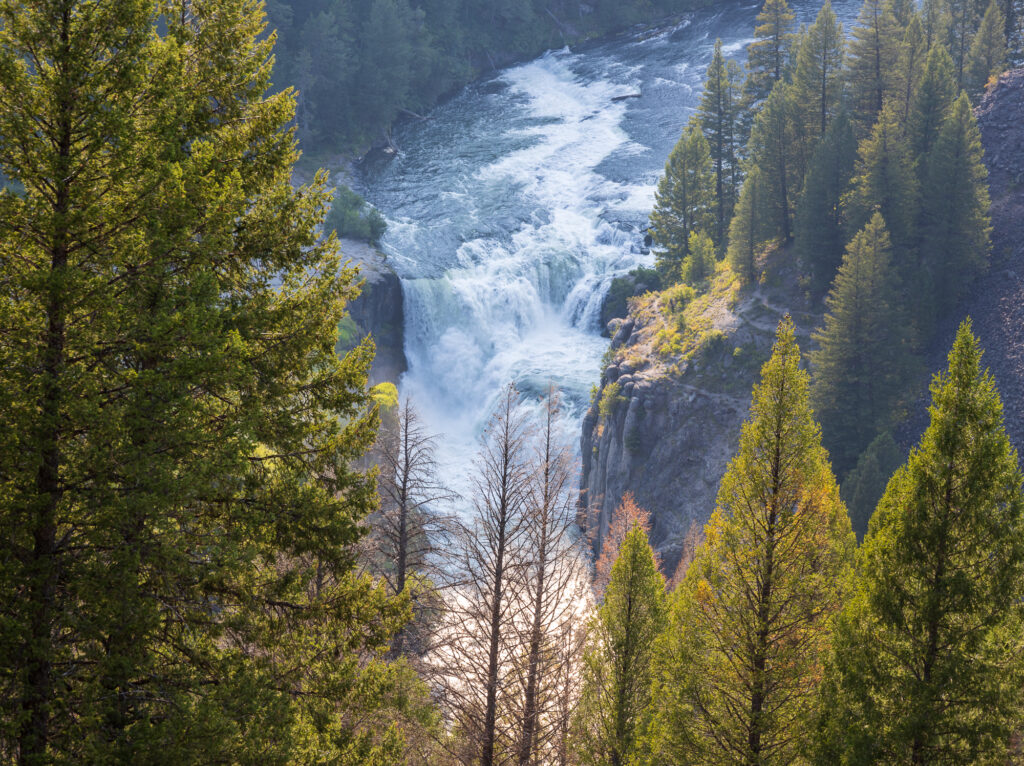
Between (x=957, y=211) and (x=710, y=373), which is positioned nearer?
(x=957, y=211)

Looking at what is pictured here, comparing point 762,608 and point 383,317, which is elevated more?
point 383,317

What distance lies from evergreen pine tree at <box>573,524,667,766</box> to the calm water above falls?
2922cm

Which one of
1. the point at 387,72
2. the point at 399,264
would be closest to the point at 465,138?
the point at 387,72

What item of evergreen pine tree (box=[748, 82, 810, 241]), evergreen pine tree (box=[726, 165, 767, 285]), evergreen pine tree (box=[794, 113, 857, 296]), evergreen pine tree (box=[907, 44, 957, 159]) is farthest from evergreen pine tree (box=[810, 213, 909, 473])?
evergreen pine tree (box=[748, 82, 810, 241])

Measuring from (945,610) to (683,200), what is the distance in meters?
45.3

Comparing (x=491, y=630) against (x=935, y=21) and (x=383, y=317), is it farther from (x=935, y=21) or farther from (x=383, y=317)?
(x=935, y=21)

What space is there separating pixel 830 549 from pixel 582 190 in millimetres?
61244

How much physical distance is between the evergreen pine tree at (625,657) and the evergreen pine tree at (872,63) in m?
38.1

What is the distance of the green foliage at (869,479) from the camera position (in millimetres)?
31750

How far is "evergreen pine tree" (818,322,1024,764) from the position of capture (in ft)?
36.8

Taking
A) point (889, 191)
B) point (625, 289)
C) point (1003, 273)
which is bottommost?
point (1003, 273)

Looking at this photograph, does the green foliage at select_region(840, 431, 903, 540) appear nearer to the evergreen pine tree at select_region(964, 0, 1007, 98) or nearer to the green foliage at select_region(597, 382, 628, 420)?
the green foliage at select_region(597, 382, 628, 420)

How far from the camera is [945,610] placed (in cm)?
1148

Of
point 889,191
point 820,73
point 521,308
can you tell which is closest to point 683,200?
point 820,73
